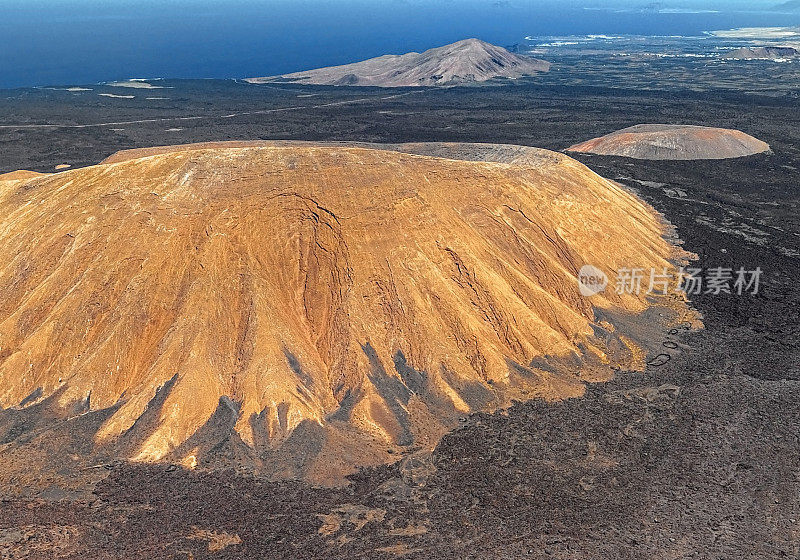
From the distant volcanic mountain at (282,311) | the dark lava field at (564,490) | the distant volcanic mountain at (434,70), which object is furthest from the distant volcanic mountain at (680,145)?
the distant volcanic mountain at (434,70)

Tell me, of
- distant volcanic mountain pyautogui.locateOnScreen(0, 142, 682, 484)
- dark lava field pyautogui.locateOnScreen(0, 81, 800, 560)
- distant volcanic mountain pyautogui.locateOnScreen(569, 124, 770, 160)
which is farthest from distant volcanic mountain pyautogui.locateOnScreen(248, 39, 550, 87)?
distant volcanic mountain pyautogui.locateOnScreen(0, 142, 682, 484)

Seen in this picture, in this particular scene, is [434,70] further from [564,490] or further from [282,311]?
[564,490]

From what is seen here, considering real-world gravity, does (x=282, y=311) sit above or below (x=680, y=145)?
above

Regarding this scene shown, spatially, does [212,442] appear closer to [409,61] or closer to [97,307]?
[97,307]

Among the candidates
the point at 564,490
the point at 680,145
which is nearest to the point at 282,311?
the point at 564,490

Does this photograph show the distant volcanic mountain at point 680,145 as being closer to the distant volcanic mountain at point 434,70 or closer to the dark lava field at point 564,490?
the dark lava field at point 564,490
